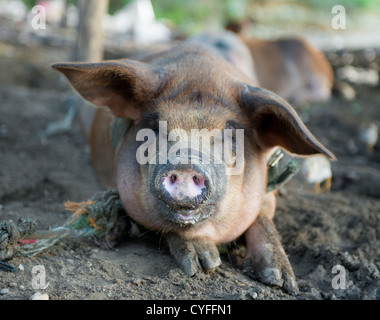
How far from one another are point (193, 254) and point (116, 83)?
3.85 feet

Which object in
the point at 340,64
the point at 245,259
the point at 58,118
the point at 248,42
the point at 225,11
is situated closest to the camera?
the point at 245,259

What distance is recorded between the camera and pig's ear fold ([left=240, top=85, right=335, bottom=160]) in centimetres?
293

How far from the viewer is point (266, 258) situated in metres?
3.08

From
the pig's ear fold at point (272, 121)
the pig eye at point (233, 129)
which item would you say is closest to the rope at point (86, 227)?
the pig's ear fold at point (272, 121)

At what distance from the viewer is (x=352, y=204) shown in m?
4.40

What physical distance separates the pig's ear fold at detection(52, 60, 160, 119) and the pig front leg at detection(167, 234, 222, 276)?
0.87 meters

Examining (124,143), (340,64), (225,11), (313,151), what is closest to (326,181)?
(313,151)

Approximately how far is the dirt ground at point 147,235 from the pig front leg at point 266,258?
0.07m

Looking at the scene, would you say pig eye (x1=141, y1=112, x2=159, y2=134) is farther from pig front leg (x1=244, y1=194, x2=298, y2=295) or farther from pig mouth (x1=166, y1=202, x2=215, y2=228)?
pig front leg (x1=244, y1=194, x2=298, y2=295)

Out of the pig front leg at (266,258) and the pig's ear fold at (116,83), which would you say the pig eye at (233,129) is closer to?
the pig's ear fold at (116,83)

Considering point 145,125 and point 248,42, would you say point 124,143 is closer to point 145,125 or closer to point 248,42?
point 145,125

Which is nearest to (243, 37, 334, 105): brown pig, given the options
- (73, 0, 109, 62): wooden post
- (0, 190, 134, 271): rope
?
(73, 0, 109, 62): wooden post

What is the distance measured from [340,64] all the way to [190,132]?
7.58 metres
